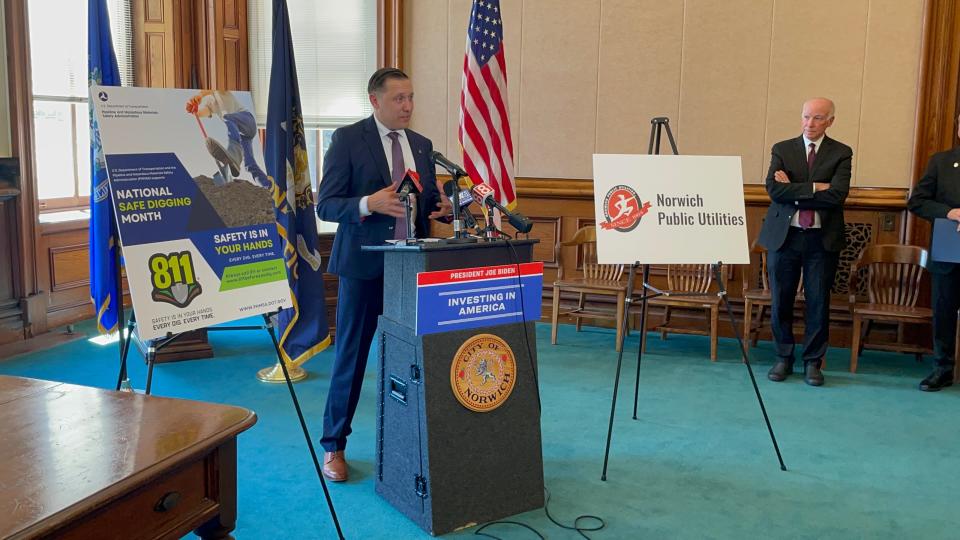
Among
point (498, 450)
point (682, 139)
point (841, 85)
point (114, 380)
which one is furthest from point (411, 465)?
point (841, 85)

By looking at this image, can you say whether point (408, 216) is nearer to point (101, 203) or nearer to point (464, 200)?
point (464, 200)

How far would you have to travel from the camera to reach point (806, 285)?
529cm

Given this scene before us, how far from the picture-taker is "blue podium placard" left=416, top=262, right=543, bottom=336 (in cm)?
284

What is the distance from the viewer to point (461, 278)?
9.48ft

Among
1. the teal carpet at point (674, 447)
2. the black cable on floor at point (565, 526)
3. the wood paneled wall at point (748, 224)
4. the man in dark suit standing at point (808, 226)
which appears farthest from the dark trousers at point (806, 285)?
the black cable on floor at point (565, 526)

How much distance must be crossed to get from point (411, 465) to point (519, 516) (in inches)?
18.3

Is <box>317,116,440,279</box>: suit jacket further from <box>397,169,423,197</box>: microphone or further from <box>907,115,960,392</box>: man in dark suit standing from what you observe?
<box>907,115,960,392</box>: man in dark suit standing

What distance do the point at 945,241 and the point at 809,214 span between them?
79 cm

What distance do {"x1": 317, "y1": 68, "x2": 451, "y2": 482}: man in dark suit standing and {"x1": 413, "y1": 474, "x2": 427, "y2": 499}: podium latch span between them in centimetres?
53

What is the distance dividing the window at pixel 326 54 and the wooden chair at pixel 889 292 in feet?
13.4

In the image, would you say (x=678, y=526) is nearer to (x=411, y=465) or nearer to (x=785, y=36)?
(x=411, y=465)

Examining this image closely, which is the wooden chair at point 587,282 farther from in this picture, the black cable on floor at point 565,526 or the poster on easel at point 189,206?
the poster on easel at point 189,206

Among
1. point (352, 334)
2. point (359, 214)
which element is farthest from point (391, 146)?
point (352, 334)

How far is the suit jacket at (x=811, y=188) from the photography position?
5035 millimetres
